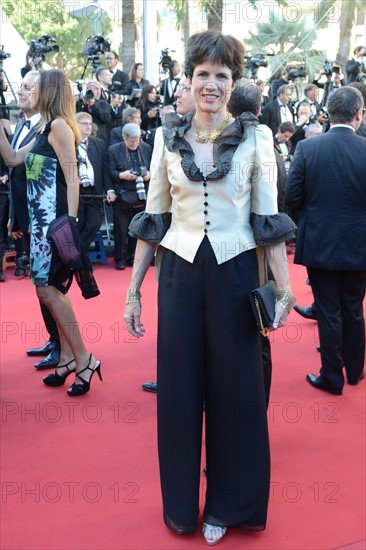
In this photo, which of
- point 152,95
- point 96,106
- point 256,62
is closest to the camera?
point 96,106

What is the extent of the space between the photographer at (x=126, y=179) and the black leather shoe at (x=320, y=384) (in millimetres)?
3975

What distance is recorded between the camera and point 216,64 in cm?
235

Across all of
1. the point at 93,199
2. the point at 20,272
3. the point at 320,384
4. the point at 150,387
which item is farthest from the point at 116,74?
the point at 320,384

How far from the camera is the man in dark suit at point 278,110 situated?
9.44 meters

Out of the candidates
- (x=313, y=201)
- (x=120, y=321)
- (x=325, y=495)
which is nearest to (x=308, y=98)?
(x=120, y=321)

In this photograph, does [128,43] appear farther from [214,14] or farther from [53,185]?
[53,185]

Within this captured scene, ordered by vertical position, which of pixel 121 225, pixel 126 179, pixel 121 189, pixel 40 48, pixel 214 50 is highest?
pixel 214 50

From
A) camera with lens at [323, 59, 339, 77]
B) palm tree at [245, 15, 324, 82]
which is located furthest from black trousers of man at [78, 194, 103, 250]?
palm tree at [245, 15, 324, 82]

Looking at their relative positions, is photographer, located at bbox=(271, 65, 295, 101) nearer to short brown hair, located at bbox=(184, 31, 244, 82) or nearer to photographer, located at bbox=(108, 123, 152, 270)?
photographer, located at bbox=(108, 123, 152, 270)

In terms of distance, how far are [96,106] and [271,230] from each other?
6.32 m

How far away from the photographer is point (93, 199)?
7297 mm

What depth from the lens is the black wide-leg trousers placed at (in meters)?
2.45

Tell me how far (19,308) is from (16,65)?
7.25m

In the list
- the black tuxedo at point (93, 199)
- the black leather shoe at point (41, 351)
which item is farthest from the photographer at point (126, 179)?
the black leather shoe at point (41, 351)
